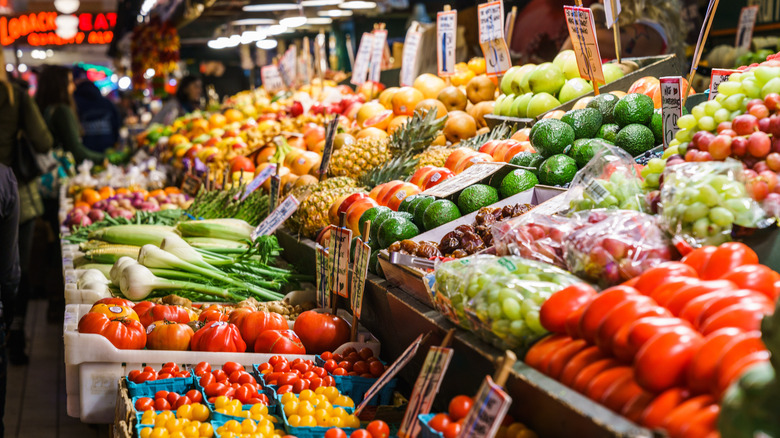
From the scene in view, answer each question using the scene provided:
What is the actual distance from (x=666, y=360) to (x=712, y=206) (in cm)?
69

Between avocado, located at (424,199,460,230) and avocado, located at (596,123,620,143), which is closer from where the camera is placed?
avocado, located at (424,199,460,230)

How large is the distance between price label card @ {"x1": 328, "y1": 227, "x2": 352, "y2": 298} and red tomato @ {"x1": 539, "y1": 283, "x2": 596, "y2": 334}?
3.86ft

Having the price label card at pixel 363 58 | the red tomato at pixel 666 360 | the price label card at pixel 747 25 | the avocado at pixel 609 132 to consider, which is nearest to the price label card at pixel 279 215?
the avocado at pixel 609 132

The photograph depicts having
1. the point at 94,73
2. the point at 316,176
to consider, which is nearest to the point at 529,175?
the point at 316,176

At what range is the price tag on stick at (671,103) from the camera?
254 centimetres

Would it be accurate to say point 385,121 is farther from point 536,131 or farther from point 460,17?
point 460,17


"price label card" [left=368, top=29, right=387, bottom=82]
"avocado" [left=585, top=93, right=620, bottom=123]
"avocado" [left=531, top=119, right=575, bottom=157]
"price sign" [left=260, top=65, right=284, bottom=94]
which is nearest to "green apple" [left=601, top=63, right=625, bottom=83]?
"avocado" [left=585, top=93, right=620, bottom=123]

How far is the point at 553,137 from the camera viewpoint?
2.98 m

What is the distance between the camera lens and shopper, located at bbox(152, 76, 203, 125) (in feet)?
40.3

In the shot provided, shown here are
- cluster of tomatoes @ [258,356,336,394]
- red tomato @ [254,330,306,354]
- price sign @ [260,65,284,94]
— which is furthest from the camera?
price sign @ [260,65,284,94]

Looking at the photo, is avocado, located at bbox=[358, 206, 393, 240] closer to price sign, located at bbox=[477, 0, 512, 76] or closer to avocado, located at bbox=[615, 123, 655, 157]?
avocado, located at bbox=[615, 123, 655, 157]

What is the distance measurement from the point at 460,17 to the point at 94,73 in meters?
36.7

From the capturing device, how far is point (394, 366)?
81.0 inches

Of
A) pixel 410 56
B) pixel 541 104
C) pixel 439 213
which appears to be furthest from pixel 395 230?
pixel 410 56
